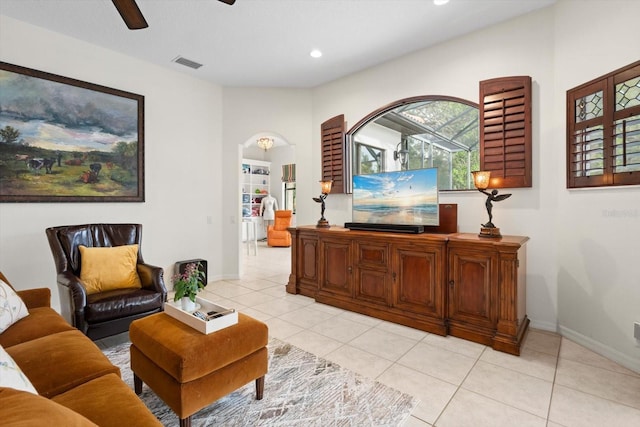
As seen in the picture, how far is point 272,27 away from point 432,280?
309 cm

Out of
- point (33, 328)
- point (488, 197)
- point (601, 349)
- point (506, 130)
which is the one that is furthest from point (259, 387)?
point (506, 130)

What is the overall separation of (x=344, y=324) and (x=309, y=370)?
975 mm

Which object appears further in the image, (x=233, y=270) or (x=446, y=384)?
(x=233, y=270)

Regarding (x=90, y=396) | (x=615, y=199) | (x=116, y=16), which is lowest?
(x=90, y=396)

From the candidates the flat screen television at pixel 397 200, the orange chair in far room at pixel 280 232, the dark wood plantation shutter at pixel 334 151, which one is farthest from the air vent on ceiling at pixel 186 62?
the orange chair in far room at pixel 280 232

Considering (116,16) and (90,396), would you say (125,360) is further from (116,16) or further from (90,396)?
(116,16)

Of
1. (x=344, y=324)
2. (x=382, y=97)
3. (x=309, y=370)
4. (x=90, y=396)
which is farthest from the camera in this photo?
(x=382, y=97)

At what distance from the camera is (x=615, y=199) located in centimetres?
246

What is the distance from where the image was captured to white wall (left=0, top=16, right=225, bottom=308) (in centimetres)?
322

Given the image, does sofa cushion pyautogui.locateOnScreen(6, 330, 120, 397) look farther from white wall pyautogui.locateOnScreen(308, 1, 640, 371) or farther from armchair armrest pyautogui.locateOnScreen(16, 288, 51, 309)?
white wall pyautogui.locateOnScreen(308, 1, 640, 371)

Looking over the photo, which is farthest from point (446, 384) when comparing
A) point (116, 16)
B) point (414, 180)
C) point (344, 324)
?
point (116, 16)

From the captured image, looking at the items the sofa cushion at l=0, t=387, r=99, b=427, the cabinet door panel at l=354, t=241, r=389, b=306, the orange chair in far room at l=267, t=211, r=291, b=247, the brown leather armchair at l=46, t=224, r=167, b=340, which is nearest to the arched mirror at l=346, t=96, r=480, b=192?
the cabinet door panel at l=354, t=241, r=389, b=306

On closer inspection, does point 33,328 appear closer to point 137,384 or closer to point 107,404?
point 137,384

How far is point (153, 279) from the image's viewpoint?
9.78 ft
